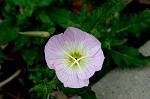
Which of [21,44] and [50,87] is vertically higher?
[50,87]

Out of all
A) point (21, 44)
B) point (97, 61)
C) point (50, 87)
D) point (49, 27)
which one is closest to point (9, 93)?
point (21, 44)

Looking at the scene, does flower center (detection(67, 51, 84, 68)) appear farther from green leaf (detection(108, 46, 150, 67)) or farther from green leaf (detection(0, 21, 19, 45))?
green leaf (detection(0, 21, 19, 45))

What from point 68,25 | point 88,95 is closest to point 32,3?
point 68,25

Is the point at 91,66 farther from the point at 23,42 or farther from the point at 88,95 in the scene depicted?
the point at 23,42

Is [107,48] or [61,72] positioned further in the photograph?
[107,48]

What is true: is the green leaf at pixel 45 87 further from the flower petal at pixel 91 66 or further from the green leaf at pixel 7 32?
the green leaf at pixel 7 32

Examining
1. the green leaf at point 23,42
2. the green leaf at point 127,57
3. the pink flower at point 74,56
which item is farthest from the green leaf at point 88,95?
the green leaf at point 23,42

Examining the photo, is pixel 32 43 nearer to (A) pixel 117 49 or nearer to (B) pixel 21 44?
(B) pixel 21 44
